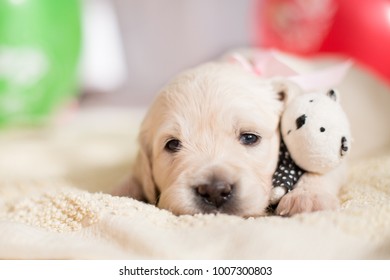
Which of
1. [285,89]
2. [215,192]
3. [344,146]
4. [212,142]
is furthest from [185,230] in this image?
[285,89]

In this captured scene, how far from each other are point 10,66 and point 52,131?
0.68m

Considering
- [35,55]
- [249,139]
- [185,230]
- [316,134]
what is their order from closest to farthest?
[185,230], [316,134], [249,139], [35,55]

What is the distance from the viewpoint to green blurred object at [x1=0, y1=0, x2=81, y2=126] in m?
3.83

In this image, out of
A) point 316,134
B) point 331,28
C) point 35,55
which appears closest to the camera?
point 316,134

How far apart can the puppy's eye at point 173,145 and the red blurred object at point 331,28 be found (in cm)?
171

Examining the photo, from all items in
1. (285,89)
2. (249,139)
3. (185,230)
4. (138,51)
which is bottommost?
(138,51)

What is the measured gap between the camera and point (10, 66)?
389 cm

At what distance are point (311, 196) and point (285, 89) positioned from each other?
0.51 meters

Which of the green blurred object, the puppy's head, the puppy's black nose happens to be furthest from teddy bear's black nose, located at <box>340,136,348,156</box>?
Answer: the green blurred object

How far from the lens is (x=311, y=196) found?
6.07 feet

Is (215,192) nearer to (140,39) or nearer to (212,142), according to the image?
(212,142)
